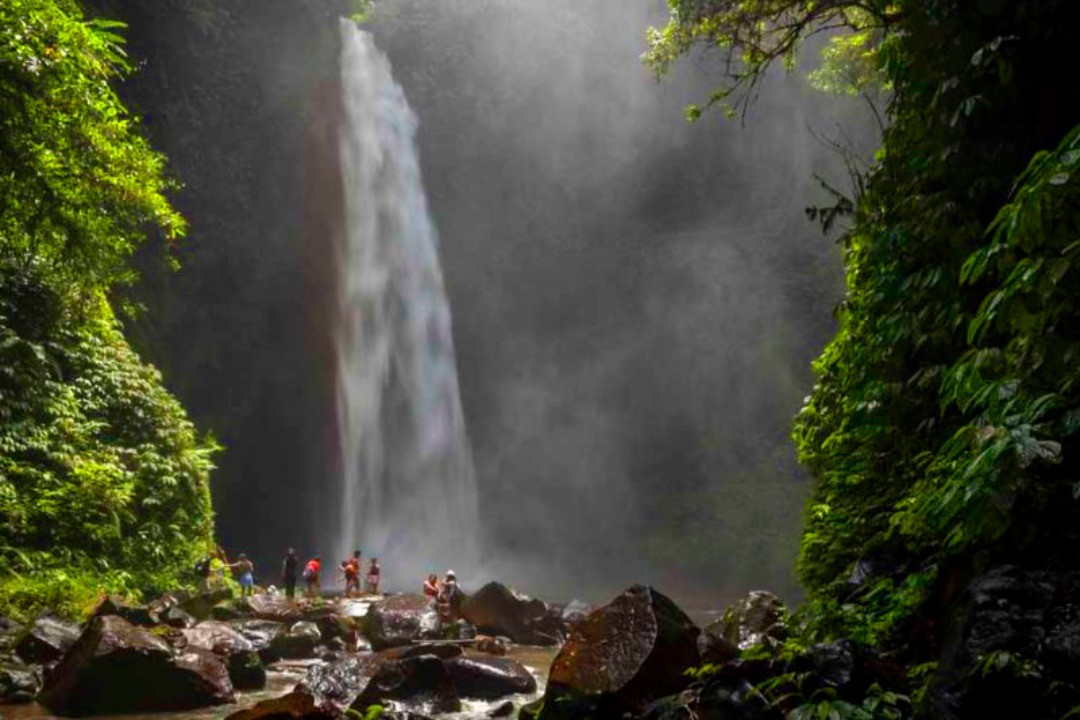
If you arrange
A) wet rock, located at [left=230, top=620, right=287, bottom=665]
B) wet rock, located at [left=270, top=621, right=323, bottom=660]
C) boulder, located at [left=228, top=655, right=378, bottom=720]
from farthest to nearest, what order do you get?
1. wet rock, located at [left=270, top=621, right=323, bottom=660]
2. wet rock, located at [left=230, top=620, right=287, bottom=665]
3. boulder, located at [left=228, top=655, right=378, bottom=720]

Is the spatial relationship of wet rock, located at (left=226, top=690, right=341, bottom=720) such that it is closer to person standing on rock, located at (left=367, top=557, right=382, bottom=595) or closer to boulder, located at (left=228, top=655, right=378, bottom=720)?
boulder, located at (left=228, top=655, right=378, bottom=720)

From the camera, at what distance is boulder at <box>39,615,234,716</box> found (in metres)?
7.77

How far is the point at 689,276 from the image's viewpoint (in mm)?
35406

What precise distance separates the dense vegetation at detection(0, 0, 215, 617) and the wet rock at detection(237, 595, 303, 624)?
4.15 ft

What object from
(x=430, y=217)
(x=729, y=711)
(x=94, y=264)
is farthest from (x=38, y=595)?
(x=430, y=217)

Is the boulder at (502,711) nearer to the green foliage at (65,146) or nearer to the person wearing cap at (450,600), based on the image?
the person wearing cap at (450,600)

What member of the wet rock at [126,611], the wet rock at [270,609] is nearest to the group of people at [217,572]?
the wet rock at [270,609]

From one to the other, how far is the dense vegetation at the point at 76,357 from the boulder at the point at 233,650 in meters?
1.66

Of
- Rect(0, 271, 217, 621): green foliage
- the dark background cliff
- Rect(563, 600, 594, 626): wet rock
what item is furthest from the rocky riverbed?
the dark background cliff

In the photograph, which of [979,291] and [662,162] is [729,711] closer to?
[979,291]

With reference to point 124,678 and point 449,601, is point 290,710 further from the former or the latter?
point 449,601

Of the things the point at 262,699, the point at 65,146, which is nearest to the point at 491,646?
the point at 262,699

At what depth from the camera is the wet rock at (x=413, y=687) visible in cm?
816

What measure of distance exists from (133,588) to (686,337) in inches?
1045
